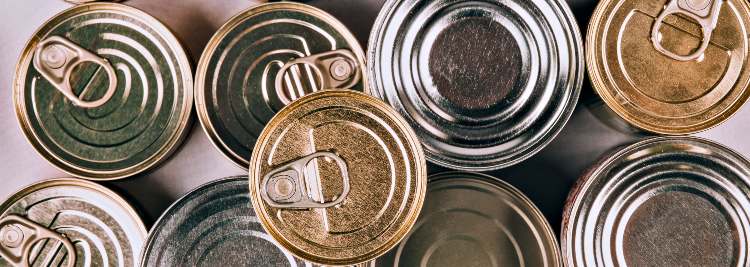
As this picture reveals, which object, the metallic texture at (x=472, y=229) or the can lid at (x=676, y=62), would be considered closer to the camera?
the can lid at (x=676, y=62)

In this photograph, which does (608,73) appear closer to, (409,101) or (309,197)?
(409,101)

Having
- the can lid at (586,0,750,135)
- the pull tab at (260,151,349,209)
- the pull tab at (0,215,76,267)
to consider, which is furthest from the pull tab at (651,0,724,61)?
the pull tab at (0,215,76,267)

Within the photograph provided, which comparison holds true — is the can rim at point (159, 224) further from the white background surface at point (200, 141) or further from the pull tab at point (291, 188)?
the pull tab at point (291, 188)

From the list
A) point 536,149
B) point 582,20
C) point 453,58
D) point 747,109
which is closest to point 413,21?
point 453,58

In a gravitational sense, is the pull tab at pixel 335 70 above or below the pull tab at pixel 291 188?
above

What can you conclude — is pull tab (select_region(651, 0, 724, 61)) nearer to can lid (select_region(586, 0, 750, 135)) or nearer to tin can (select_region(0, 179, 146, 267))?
can lid (select_region(586, 0, 750, 135))

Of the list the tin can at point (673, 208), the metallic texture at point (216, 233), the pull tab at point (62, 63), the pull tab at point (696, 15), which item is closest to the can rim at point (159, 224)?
the metallic texture at point (216, 233)

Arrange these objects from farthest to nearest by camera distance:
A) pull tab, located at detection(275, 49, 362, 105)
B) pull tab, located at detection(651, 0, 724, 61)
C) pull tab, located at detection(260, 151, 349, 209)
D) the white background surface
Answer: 1. the white background surface
2. pull tab, located at detection(275, 49, 362, 105)
3. pull tab, located at detection(651, 0, 724, 61)
4. pull tab, located at detection(260, 151, 349, 209)
